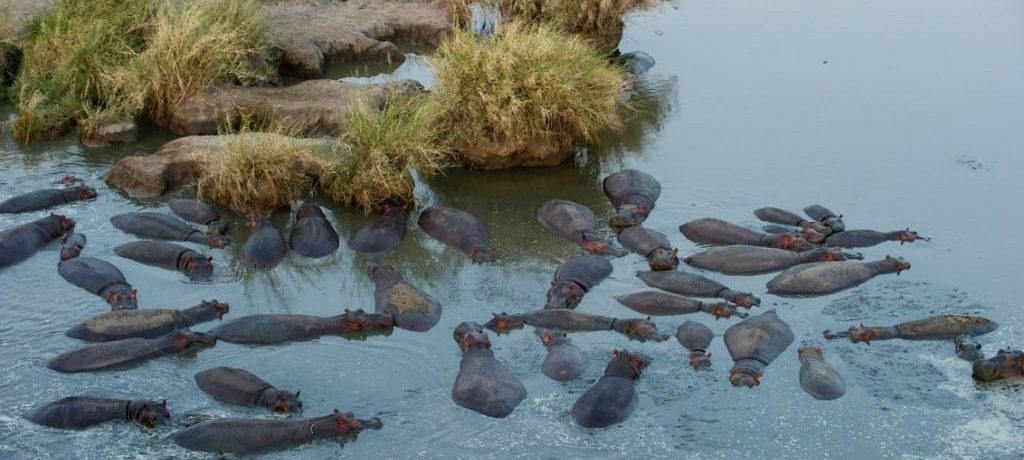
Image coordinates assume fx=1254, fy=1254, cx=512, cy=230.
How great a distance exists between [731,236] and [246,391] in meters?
4.44

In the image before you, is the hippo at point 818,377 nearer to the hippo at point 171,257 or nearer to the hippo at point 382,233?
the hippo at point 382,233

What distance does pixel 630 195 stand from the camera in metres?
11.2

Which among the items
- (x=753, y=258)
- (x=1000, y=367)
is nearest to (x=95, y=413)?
(x=753, y=258)

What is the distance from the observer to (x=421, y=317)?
29.6ft

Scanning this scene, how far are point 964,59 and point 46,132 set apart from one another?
1097cm

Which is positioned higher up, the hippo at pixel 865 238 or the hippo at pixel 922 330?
the hippo at pixel 865 238

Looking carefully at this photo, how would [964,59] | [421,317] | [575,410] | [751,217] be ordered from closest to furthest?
1. [575,410]
2. [421,317]
3. [751,217]
4. [964,59]

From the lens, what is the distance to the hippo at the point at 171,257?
9719 millimetres

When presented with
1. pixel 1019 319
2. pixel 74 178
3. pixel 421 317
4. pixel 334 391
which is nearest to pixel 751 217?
pixel 1019 319

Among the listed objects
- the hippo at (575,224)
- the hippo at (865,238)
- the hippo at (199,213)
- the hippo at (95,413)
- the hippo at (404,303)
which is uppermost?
the hippo at (865,238)

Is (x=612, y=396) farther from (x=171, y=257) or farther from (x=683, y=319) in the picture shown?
(x=171, y=257)

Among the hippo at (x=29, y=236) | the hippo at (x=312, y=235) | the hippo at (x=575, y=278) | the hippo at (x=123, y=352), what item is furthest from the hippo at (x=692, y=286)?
the hippo at (x=29, y=236)

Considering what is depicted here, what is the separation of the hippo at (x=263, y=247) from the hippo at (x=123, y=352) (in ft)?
4.57

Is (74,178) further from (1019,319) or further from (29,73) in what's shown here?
(1019,319)
